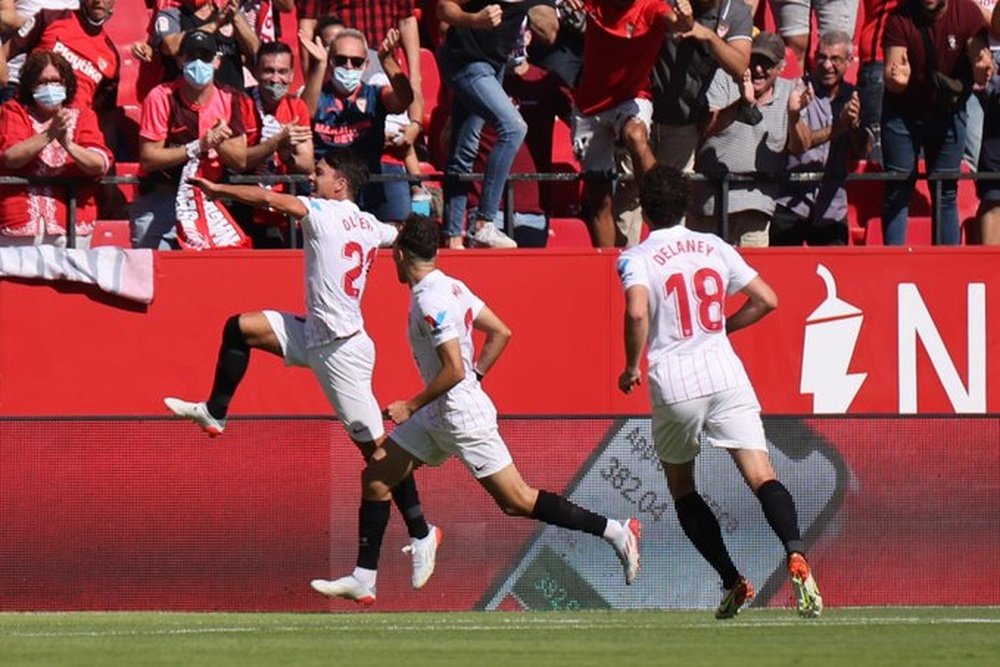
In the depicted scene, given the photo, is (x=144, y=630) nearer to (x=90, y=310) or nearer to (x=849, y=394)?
(x=90, y=310)

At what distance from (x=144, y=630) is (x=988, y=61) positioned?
6.90 meters

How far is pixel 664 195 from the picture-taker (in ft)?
33.4

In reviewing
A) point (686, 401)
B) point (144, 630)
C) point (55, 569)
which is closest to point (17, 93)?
point (55, 569)

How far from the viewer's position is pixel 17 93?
13906 mm

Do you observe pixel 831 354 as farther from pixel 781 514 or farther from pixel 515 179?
pixel 781 514

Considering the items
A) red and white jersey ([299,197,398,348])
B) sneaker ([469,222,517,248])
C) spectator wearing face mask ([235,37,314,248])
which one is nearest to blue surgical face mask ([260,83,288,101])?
spectator wearing face mask ([235,37,314,248])

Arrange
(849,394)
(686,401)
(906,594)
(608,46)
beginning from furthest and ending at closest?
(849,394) → (608,46) → (906,594) → (686,401)

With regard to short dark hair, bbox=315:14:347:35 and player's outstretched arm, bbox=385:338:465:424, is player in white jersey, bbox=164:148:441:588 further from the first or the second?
short dark hair, bbox=315:14:347:35

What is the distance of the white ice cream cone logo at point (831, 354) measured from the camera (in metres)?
14.5

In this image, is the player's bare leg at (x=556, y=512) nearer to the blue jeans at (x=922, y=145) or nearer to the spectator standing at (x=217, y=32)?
the blue jeans at (x=922, y=145)

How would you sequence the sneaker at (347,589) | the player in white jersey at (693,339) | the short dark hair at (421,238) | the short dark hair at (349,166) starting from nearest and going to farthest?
the player in white jersey at (693,339), the short dark hair at (421,238), the sneaker at (347,589), the short dark hair at (349,166)

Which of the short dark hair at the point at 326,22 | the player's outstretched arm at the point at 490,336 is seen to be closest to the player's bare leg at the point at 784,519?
the player's outstretched arm at the point at 490,336

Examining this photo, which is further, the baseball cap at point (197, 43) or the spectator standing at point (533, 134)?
the spectator standing at point (533, 134)

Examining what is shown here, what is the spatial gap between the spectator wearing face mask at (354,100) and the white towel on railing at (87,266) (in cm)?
143
